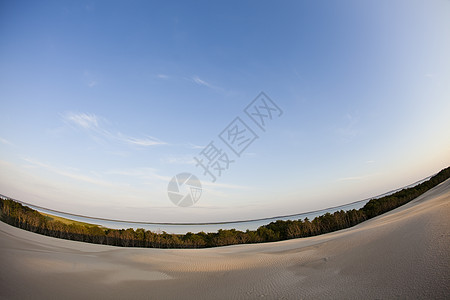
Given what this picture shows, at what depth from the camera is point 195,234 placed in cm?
2467

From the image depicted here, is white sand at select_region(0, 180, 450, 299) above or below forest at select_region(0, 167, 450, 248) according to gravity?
above

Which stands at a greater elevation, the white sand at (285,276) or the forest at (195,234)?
the white sand at (285,276)

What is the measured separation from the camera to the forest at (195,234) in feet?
62.6

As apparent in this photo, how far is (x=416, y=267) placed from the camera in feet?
8.83

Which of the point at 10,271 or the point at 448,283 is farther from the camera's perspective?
the point at 10,271

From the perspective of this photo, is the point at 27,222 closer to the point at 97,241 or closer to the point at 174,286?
the point at 97,241

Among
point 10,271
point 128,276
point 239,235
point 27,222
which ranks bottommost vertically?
point 239,235

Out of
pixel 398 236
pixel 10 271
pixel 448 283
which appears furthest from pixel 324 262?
pixel 10 271

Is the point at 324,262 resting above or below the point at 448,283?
below

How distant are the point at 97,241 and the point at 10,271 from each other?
21.0 metres

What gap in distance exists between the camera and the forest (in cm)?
1908

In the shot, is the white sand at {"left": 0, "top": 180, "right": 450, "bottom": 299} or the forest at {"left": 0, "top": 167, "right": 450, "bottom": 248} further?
the forest at {"left": 0, "top": 167, "right": 450, "bottom": 248}

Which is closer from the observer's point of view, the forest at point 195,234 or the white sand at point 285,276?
the white sand at point 285,276

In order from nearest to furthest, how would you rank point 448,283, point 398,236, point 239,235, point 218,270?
point 448,283 → point 398,236 → point 218,270 → point 239,235
